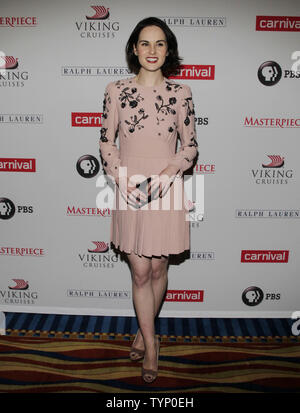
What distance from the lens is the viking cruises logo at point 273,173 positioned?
260cm

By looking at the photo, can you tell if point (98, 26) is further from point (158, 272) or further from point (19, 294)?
point (19, 294)

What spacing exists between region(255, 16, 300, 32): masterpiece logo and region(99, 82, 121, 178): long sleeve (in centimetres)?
108

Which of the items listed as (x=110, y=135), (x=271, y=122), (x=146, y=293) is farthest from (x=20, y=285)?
(x=271, y=122)

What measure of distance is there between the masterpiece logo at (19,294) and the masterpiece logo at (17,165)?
0.83 metres

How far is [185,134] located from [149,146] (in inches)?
8.8

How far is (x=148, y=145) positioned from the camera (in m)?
2.03

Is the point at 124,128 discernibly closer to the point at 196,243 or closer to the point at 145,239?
the point at 145,239

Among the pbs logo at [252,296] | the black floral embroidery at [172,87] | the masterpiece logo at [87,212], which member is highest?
the black floral embroidery at [172,87]

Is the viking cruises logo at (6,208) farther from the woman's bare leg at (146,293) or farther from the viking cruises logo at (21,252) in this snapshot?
the woman's bare leg at (146,293)

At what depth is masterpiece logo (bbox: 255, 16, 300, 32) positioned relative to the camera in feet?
7.89

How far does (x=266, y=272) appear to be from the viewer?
281 centimetres

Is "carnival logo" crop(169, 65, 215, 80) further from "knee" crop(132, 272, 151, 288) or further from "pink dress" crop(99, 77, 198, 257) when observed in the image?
"knee" crop(132, 272, 151, 288)

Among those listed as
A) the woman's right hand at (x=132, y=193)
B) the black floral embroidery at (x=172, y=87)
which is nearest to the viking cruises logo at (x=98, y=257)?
the woman's right hand at (x=132, y=193)

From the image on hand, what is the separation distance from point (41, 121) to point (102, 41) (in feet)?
2.13
